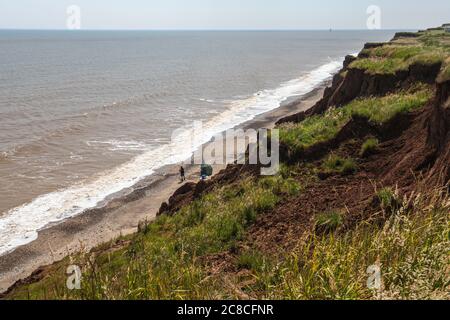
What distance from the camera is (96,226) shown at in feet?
76.3

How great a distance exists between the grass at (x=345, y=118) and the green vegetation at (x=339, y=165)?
132 centimetres

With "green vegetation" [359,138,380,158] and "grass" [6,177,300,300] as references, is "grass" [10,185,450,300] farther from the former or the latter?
"green vegetation" [359,138,380,158]

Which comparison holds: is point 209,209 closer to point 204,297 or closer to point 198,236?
point 198,236

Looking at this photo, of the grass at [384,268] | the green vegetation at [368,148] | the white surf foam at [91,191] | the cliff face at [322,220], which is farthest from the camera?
the white surf foam at [91,191]

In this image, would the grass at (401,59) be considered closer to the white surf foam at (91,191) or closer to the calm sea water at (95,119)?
the white surf foam at (91,191)

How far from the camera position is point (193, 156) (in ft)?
116

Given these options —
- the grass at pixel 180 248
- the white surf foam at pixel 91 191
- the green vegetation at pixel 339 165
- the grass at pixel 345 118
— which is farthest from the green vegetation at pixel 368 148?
the white surf foam at pixel 91 191

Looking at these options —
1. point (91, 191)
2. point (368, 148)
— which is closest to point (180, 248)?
point (368, 148)

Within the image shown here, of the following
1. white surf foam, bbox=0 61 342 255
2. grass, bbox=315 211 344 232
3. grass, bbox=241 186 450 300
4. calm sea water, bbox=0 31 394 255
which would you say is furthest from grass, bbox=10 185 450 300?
calm sea water, bbox=0 31 394 255

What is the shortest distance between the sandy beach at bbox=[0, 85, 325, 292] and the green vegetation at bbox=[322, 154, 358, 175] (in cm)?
879

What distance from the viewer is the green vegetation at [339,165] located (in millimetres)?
14062

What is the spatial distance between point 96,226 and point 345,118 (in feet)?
45.0
